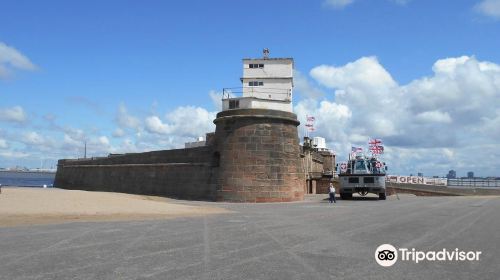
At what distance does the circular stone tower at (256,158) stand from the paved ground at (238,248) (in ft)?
38.9

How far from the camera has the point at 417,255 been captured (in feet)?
29.0

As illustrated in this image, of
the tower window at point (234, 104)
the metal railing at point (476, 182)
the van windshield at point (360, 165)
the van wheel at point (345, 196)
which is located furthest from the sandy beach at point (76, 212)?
the metal railing at point (476, 182)

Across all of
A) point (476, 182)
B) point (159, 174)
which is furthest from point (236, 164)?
point (476, 182)

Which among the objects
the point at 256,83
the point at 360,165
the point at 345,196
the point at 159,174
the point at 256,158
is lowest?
the point at 345,196

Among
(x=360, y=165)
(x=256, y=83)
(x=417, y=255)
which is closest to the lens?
(x=417, y=255)

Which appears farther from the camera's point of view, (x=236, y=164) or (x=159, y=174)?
(x=159, y=174)

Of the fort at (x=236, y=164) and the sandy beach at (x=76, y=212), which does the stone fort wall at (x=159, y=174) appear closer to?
the fort at (x=236, y=164)

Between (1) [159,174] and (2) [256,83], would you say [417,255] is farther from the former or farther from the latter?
(2) [256,83]

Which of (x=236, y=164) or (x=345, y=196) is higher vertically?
(x=236, y=164)

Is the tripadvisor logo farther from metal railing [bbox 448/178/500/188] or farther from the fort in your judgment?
metal railing [bbox 448/178/500/188]

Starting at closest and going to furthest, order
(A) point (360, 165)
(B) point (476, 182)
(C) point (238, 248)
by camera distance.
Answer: (C) point (238, 248) → (A) point (360, 165) → (B) point (476, 182)

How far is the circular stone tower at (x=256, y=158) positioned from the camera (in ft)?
88.1

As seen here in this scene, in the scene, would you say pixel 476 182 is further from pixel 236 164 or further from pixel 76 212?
pixel 76 212

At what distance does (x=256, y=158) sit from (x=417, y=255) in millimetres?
18398
